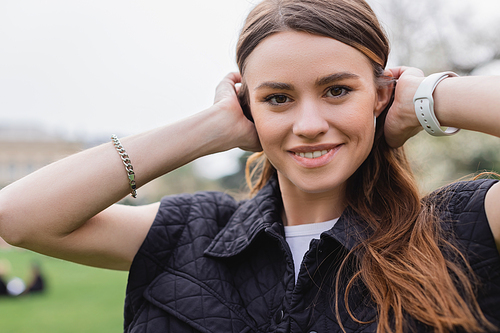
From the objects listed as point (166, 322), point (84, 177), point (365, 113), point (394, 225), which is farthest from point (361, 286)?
point (84, 177)

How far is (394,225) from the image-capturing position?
191 centimetres

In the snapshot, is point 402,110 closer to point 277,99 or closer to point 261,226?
point 277,99

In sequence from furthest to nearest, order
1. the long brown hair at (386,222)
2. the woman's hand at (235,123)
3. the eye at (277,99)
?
the woman's hand at (235,123)
the eye at (277,99)
the long brown hair at (386,222)

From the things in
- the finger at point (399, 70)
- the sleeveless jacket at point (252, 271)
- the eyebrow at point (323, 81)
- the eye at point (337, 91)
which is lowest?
the sleeveless jacket at point (252, 271)

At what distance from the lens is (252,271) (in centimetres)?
203

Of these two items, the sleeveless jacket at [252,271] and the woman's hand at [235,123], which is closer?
the sleeveless jacket at [252,271]

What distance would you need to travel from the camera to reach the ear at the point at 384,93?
2.02 m

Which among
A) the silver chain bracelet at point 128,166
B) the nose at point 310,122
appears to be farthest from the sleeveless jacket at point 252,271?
the nose at point 310,122

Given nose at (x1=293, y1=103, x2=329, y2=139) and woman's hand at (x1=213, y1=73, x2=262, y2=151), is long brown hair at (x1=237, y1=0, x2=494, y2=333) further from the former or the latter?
nose at (x1=293, y1=103, x2=329, y2=139)

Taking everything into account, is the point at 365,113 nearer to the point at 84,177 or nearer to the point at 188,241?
the point at 188,241

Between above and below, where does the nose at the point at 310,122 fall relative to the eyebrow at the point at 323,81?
below

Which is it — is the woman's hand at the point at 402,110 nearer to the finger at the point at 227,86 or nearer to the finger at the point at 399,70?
the finger at the point at 399,70

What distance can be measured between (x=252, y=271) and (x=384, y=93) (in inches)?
41.3

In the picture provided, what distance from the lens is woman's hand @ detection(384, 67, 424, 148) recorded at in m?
1.90
